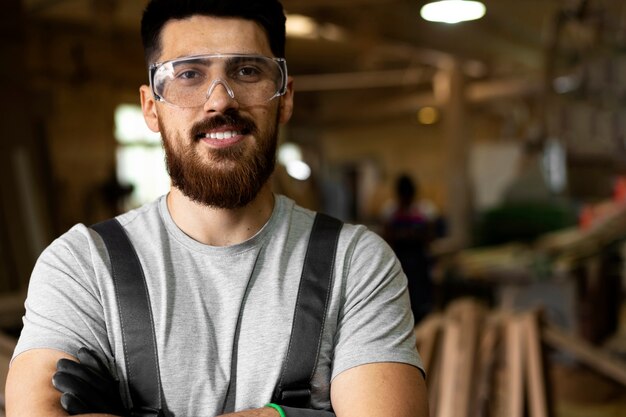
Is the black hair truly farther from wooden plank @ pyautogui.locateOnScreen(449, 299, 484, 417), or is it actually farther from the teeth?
wooden plank @ pyautogui.locateOnScreen(449, 299, 484, 417)

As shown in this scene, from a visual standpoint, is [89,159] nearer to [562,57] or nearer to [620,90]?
[562,57]

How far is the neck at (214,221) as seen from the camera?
189 cm

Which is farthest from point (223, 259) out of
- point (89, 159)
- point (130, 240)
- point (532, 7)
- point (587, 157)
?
point (89, 159)

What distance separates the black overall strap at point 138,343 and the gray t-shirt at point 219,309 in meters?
→ 0.02

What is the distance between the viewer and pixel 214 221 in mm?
1890

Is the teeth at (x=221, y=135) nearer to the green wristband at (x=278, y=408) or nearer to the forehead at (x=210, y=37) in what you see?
the forehead at (x=210, y=37)

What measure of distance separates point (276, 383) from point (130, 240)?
0.43m

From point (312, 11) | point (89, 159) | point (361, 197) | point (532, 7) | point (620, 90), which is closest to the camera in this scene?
point (620, 90)

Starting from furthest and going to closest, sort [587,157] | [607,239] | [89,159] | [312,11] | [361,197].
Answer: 1. [361,197]
2. [89,159]
3. [312,11]
4. [607,239]
5. [587,157]

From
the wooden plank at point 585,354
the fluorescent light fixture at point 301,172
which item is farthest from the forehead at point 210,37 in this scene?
the fluorescent light fixture at point 301,172

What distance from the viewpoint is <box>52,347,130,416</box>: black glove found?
164 cm

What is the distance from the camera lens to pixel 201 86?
1.86 meters

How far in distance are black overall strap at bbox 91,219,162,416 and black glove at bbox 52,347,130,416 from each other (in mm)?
41

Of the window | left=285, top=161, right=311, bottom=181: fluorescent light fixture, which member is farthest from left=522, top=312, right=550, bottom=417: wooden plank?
the window
